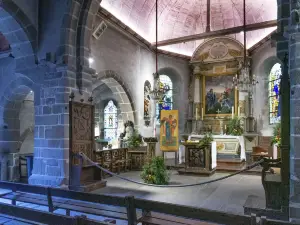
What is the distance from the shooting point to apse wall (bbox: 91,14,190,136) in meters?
9.22

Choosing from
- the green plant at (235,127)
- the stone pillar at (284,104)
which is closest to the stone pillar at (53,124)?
the stone pillar at (284,104)

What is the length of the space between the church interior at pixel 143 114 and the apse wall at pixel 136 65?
0.18 feet

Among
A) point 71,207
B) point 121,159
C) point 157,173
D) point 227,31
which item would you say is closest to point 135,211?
point 71,207

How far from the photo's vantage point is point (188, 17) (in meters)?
13.2

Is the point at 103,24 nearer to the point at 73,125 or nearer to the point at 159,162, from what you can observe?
the point at 73,125

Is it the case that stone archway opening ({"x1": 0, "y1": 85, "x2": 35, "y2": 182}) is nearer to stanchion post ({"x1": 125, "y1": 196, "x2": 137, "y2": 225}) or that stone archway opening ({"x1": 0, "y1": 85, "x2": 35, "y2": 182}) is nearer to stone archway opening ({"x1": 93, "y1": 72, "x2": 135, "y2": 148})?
stone archway opening ({"x1": 93, "y1": 72, "x2": 135, "y2": 148})

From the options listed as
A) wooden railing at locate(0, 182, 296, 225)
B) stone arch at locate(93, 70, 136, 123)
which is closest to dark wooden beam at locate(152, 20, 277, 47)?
stone arch at locate(93, 70, 136, 123)

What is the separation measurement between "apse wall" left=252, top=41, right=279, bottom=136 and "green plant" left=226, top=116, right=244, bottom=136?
1.28 metres

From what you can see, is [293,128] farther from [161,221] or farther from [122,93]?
[122,93]

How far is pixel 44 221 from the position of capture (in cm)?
257

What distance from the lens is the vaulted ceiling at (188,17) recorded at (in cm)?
1108

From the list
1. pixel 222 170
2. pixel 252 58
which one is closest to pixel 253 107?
pixel 252 58

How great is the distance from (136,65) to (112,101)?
3.48 metres

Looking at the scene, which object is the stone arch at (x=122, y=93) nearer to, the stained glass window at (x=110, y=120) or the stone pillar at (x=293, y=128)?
the stained glass window at (x=110, y=120)
